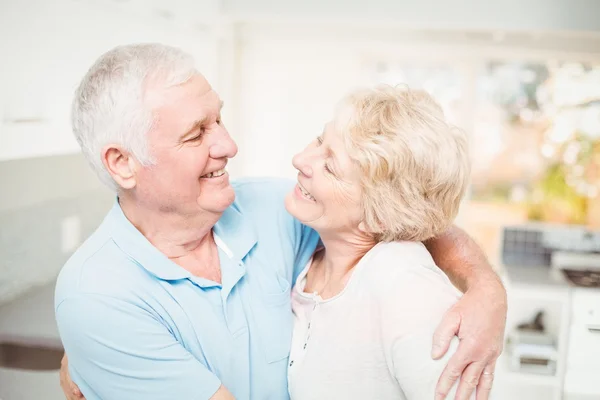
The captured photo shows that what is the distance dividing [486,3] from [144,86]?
8.93 feet

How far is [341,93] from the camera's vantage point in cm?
460

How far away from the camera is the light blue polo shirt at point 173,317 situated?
1171mm

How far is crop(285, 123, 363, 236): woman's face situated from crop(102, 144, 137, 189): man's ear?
322 millimetres

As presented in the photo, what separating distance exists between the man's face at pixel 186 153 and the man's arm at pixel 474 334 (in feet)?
1.68

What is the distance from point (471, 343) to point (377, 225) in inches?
11.4

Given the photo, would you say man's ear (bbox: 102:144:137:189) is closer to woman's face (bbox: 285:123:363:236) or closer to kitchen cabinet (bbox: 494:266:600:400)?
woman's face (bbox: 285:123:363:236)

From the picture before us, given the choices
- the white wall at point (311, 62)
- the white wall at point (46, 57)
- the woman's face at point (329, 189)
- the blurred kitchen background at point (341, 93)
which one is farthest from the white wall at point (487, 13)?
the woman's face at point (329, 189)

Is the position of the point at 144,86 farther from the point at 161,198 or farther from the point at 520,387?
the point at 520,387

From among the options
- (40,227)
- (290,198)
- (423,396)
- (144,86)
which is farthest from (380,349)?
(40,227)

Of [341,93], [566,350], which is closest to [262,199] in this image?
[566,350]

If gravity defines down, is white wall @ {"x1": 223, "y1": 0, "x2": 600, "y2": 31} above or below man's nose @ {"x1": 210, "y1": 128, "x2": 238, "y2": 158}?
above

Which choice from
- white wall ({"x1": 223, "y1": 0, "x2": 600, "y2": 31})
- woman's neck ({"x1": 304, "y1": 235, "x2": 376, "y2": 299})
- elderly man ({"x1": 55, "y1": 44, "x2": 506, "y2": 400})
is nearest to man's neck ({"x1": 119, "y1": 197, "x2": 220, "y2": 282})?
elderly man ({"x1": 55, "y1": 44, "x2": 506, "y2": 400})

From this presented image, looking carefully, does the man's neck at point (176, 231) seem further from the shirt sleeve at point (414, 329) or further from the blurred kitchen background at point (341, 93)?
the blurred kitchen background at point (341, 93)

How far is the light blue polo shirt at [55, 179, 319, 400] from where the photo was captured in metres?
1.17
